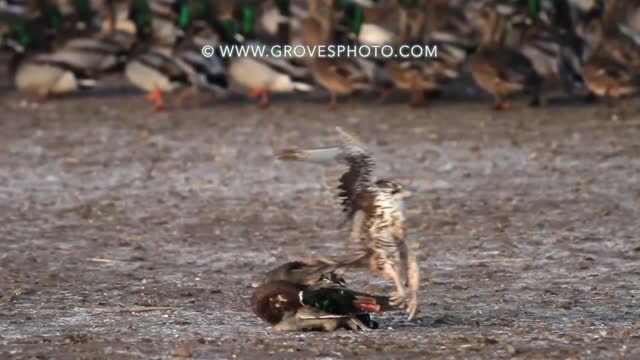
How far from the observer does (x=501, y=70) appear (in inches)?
663

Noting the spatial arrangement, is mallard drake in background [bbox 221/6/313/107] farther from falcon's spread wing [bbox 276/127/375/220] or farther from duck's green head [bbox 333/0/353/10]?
falcon's spread wing [bbox 276/127/375/220]

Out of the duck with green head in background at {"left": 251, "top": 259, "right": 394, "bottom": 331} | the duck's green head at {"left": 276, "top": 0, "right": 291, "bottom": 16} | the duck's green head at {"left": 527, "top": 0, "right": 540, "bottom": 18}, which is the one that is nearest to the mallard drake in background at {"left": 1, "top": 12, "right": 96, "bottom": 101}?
the duck's green head at {"left": 276, "top": 0, "right": 291, "bottom": 16}

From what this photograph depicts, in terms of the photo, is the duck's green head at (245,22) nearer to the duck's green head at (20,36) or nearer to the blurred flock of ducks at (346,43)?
the blurred flock of ducks at (346,43)

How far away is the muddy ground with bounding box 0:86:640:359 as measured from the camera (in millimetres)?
7168

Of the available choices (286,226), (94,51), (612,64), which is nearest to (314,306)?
(286,226)

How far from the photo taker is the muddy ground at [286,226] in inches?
282

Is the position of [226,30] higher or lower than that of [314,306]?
lower

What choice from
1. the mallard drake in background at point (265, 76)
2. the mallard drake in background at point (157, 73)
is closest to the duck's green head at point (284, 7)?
the mallard drake in background at point (265, 76)

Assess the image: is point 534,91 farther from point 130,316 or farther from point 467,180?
point 130,316

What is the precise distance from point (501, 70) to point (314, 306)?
1003 cm

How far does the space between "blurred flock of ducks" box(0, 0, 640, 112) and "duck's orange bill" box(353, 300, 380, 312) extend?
9772 millimetres

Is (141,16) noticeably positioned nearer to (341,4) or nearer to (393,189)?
(341,4)

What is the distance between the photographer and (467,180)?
1246 centimetres

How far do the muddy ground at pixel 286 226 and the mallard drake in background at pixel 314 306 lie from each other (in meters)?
0.09
